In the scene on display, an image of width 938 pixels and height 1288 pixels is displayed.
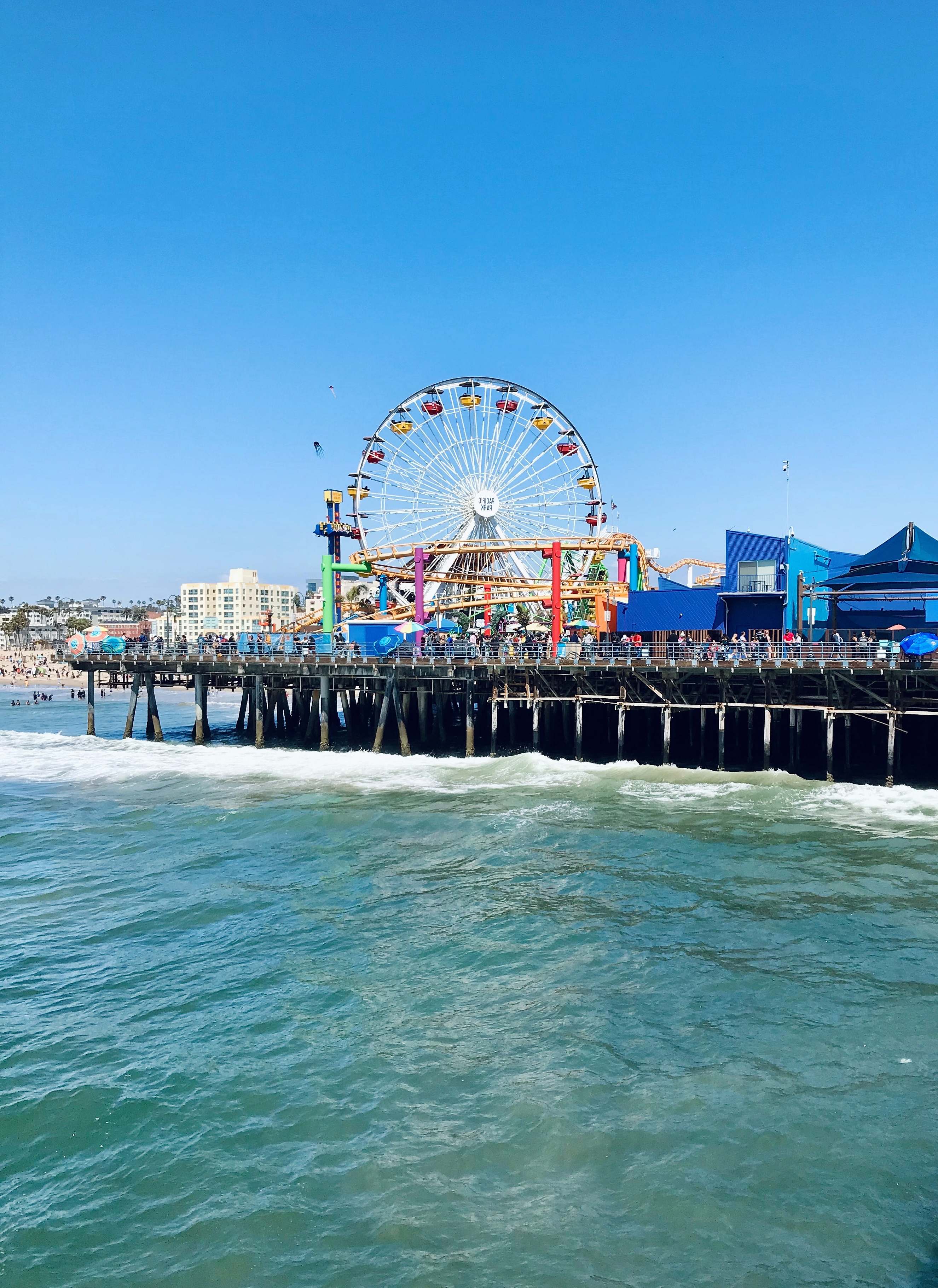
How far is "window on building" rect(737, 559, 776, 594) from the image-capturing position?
4247 cm

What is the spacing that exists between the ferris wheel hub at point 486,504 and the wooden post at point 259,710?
20.9 metres

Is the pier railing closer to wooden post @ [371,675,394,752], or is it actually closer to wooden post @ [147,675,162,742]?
wooden post @ [371,675,394,752]

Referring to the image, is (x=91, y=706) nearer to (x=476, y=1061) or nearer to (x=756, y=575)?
(x=756, y=575)

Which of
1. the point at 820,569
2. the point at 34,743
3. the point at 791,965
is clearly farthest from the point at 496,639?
the point at 791,965

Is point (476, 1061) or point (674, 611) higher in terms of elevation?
point (674, 611)

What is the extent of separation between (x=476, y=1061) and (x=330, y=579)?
49.9m

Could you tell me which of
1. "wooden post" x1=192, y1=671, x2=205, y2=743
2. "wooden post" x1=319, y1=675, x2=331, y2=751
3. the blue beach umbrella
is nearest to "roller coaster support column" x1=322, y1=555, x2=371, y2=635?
"wooden post" x1=192, y1=671, x2=205, y2=743

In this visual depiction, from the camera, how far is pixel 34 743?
51.3 m

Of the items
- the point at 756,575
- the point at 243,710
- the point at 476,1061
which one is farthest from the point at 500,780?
the point at 243,710

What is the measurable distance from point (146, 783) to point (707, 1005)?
27.3 meters

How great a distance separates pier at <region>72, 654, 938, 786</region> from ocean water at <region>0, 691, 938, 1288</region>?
8821 millimetres

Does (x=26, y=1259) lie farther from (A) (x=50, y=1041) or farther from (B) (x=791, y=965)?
(B) (x=791, y=965)

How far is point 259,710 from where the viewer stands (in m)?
45.9

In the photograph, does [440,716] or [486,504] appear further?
[486,504]
